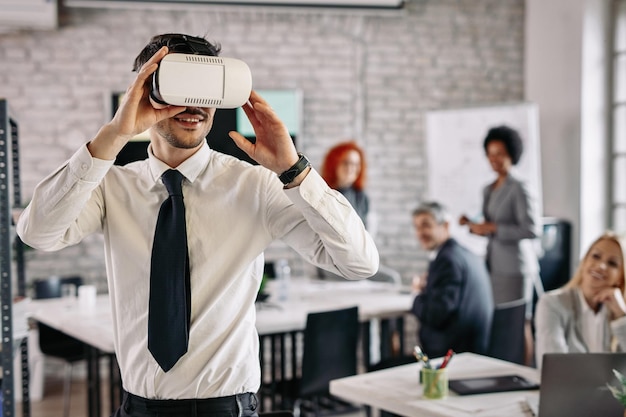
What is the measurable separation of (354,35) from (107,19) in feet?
6.21

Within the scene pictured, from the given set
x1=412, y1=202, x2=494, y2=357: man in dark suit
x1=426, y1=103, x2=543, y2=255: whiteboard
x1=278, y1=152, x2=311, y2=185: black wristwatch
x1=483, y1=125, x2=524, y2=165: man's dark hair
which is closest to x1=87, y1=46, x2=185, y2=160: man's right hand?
x1=278, y1=152, x2=311, y2=185: black wristwatch

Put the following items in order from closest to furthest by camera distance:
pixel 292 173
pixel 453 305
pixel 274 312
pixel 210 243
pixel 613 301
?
pixel 292 173 → pixel 210 243 → pixel 613 301 → pixel 453 305 → pixel 274 312

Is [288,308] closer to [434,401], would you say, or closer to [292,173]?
[434,401]

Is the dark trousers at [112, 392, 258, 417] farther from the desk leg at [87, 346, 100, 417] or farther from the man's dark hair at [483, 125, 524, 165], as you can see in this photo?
the man's dark hair at [483, 125, 524, 165]

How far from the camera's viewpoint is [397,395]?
8.09 ft

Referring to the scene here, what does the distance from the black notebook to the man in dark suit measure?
115 cm

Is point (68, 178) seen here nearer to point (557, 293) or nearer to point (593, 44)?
point (557, 293)

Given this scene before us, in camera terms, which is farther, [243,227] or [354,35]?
[354,35]

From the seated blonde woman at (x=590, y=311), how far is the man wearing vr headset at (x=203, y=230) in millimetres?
1485

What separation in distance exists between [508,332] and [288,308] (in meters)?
1.08

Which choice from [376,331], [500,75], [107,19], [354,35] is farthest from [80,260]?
[500,75]

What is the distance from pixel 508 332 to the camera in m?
3.86

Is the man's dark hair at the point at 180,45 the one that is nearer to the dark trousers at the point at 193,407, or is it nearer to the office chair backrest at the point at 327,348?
the dark trousers at the point at 193,407

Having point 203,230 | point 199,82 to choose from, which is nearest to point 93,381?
point 203,230
